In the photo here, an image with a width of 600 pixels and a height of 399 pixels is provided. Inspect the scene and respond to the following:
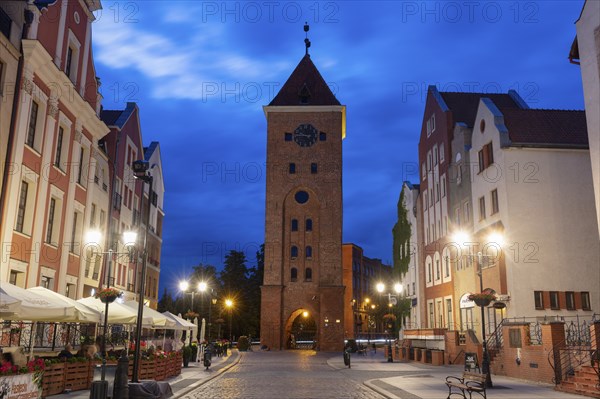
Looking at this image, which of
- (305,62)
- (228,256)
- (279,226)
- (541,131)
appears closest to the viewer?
(541,131)

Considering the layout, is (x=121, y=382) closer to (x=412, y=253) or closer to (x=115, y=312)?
(x=115, y=312)

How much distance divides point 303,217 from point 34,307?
46161 millimetres

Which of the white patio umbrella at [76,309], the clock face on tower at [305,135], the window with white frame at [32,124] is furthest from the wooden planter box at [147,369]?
the clock face on tower at [305,135]

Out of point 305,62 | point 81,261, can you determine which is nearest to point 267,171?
point 305,62

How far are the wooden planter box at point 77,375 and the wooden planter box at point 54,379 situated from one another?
0.28 m

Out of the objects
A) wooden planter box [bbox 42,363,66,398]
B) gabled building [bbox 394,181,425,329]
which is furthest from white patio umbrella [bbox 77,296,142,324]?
gabled building [bbox 394,181,425,329]

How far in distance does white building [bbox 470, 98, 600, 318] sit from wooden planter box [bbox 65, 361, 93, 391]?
57.7ft

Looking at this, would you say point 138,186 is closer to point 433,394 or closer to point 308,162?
point 308,162

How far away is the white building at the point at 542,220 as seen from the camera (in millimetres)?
26938

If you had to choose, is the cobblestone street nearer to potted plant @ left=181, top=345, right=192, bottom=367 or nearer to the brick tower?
potted plant @ left=181, top=345, right=192, bottom=367

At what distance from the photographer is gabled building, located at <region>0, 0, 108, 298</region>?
20109 millimetres

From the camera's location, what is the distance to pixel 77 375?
1678 centimetres

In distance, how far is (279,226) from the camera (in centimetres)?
5856

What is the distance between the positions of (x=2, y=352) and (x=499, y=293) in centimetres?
2258
